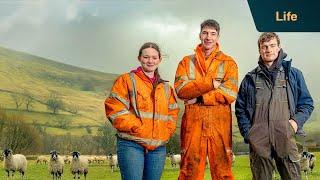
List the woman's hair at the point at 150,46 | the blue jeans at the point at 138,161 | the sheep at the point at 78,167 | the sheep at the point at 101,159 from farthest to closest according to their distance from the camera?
the sheep at the point at 101,159 < the sheep at the point at 78,167 < the woman's hair at the point at 150,46 < the blue jeans at the point at 138,161

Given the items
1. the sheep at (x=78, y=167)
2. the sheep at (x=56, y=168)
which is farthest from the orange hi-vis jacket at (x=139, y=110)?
the sheep at (x=56, y=168)

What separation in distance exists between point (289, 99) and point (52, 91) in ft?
191

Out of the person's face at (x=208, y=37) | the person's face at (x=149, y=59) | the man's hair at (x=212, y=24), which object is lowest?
the person's face at (x=149, y=59)

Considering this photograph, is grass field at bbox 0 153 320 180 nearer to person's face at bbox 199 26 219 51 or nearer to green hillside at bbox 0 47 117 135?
person's face at bbox 199 26 219 51

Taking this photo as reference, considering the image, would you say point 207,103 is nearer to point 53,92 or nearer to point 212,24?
point 212,24

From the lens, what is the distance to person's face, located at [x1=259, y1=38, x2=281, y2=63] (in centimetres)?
698

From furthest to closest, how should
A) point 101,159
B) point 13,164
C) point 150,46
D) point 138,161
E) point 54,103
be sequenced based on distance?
point 54,103 → point 101,159 → point 13,164 → point 150,46 → point 138,161

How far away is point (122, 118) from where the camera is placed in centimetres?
683

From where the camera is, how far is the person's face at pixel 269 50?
6980 mm

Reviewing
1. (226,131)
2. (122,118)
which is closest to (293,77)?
(226,131)

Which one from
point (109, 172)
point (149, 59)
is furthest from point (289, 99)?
point (109, 172)

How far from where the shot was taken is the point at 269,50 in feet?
22.9

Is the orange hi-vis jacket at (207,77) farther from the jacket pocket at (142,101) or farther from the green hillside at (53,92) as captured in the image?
the green hillside at (53,92)

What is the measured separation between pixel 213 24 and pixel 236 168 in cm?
1195
